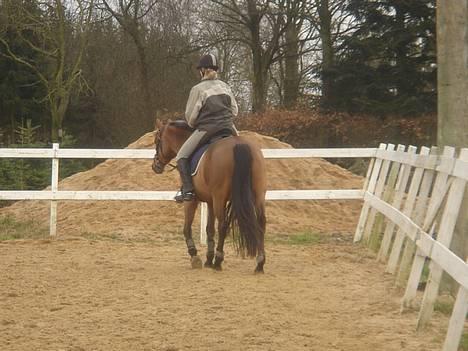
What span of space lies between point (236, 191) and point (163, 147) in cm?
207

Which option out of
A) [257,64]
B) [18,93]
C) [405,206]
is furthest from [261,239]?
[18,93]

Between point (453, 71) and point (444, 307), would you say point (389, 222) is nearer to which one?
point (453, 71)

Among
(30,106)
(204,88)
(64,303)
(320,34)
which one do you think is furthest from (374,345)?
(30,106)

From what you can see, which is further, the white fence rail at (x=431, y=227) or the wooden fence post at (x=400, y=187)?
the wooden fence post at (x=400, y=187)

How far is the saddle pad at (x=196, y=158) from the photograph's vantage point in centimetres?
821

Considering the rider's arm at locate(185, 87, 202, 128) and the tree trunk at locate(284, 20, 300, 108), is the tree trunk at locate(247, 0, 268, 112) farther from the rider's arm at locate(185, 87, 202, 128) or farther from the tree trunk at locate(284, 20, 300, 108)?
the rider's arm at locate(185, 87, 202, 128)

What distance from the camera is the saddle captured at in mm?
8211

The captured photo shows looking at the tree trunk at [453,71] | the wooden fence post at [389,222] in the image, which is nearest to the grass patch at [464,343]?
the tree trunk at [453,71]

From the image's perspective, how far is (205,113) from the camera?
324 inches

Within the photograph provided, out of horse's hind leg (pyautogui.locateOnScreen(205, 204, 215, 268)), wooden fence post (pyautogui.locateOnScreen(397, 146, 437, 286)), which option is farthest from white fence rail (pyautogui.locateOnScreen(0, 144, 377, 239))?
wooden fence post (pyautogui.locateOnScreen(397, 146, 437, 286))

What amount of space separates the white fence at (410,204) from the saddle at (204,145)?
2216 millimetres

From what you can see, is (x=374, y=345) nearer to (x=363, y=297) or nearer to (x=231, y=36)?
(x=363, y=297)

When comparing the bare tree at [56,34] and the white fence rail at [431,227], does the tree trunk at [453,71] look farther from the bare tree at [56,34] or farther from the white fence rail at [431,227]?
the bare tree at [56,34]

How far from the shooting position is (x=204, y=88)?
8.30 metres
